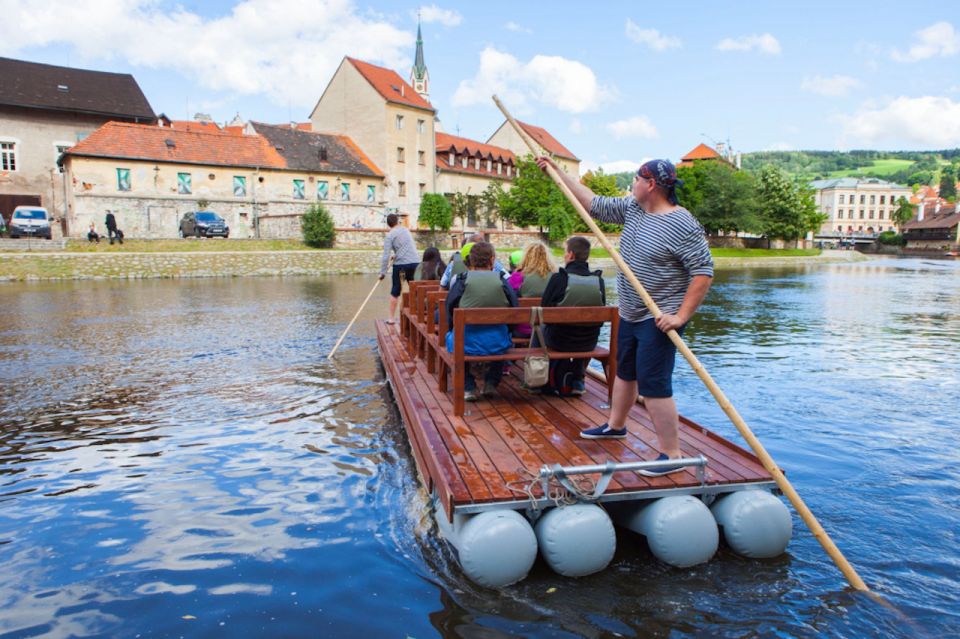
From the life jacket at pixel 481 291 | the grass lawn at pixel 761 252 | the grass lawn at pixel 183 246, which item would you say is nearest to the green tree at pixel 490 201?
the grass lawn at pixel 761 252

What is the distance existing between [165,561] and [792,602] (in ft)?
13.8

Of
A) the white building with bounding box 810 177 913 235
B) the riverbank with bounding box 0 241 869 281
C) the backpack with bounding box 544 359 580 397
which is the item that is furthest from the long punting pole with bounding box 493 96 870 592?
the white building with bounding box 810 177 913 235

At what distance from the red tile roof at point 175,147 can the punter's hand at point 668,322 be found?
47.3 m

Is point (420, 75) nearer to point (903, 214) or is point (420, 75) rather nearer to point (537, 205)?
point (537, 205)

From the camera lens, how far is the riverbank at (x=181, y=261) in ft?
102

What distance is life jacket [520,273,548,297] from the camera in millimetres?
7324

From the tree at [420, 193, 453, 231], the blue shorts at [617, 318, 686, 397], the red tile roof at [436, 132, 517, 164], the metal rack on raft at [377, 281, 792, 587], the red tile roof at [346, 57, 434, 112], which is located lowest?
the metal rack on raft at [377, 281, 792, 587]

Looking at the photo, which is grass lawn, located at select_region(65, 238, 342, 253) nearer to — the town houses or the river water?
the town houses

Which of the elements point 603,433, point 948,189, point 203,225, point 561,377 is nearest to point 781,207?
point 203,225

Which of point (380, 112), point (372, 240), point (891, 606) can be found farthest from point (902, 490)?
point (380, 112)

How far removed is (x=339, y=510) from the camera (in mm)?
5426

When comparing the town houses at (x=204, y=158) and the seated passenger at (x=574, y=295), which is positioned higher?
the town houses at (x=204, y=158)

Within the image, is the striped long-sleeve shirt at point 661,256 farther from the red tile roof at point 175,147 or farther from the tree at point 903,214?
the tree at point 903,214

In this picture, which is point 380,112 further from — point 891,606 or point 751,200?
point 891,606
